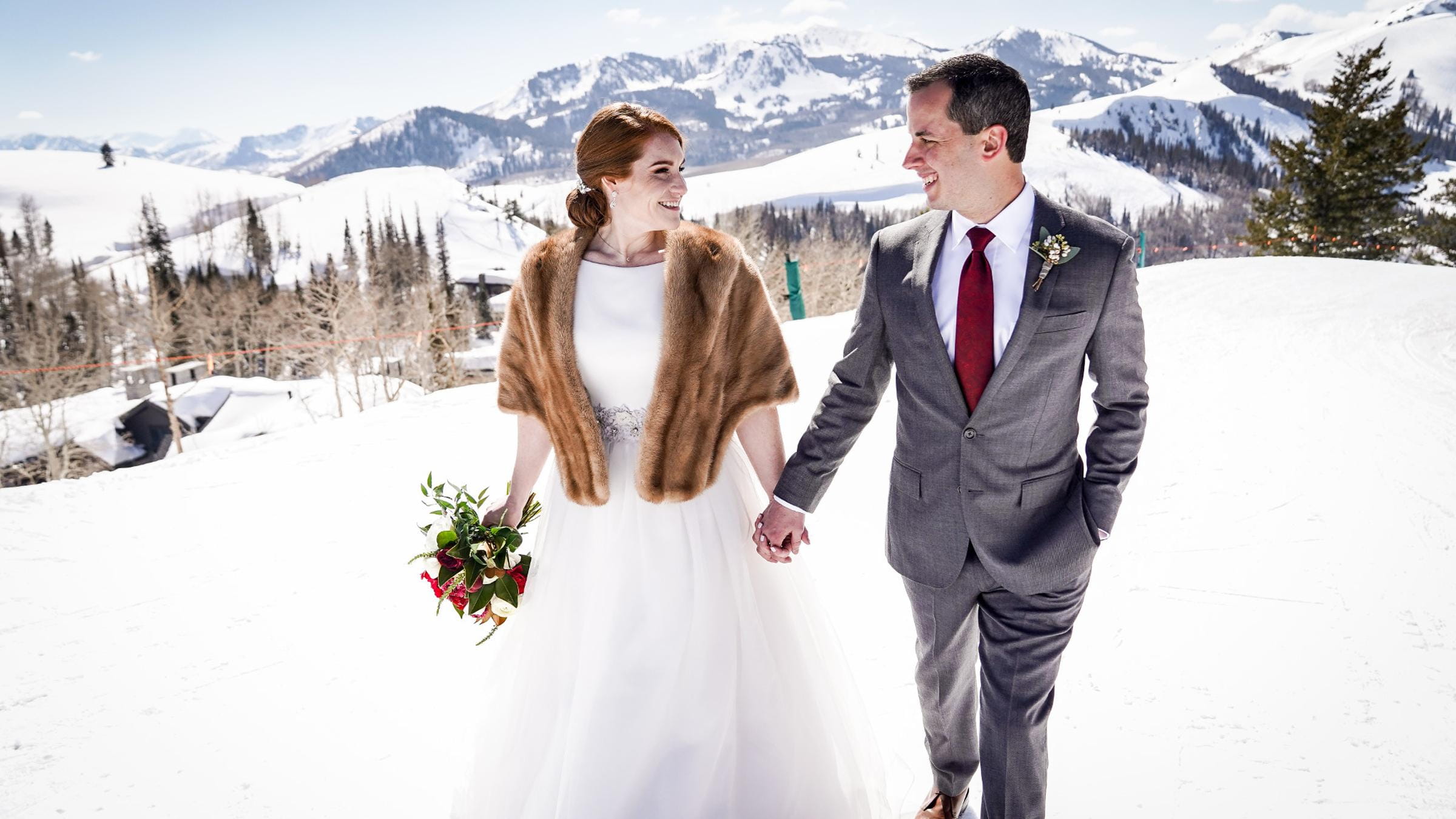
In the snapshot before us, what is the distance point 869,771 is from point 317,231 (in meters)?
163

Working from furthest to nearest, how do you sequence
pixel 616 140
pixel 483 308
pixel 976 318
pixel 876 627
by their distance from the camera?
pixel 483 308
pixel 876 627
pixel 616 140
pixel 976 318

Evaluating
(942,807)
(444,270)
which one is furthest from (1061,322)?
(444,270)

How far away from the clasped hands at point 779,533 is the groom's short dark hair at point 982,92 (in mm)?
1071

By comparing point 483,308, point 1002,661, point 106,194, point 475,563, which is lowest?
point 483,308

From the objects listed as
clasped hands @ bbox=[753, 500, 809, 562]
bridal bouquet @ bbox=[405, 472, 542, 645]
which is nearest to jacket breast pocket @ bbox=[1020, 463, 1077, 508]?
clasped hands @ bbox=[753, 500, 809, 562]

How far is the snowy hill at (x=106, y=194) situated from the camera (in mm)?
162875

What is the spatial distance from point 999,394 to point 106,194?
230 metres

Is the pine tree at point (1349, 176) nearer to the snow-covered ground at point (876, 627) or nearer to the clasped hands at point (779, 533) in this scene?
the snow-covered ground at point (876, 627)

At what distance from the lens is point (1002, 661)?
207 centimetres

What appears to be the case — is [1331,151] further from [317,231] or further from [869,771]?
[317,231]

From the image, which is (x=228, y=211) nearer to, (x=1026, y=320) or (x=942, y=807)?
(x=942, y=807)

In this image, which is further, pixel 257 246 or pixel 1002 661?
pixel 257 246

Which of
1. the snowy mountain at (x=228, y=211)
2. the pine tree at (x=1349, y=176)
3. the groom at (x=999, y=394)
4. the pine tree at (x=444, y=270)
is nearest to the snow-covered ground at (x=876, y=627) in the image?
the groom at (x=999, y=394)

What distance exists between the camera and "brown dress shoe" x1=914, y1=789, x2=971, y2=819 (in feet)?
7.92
